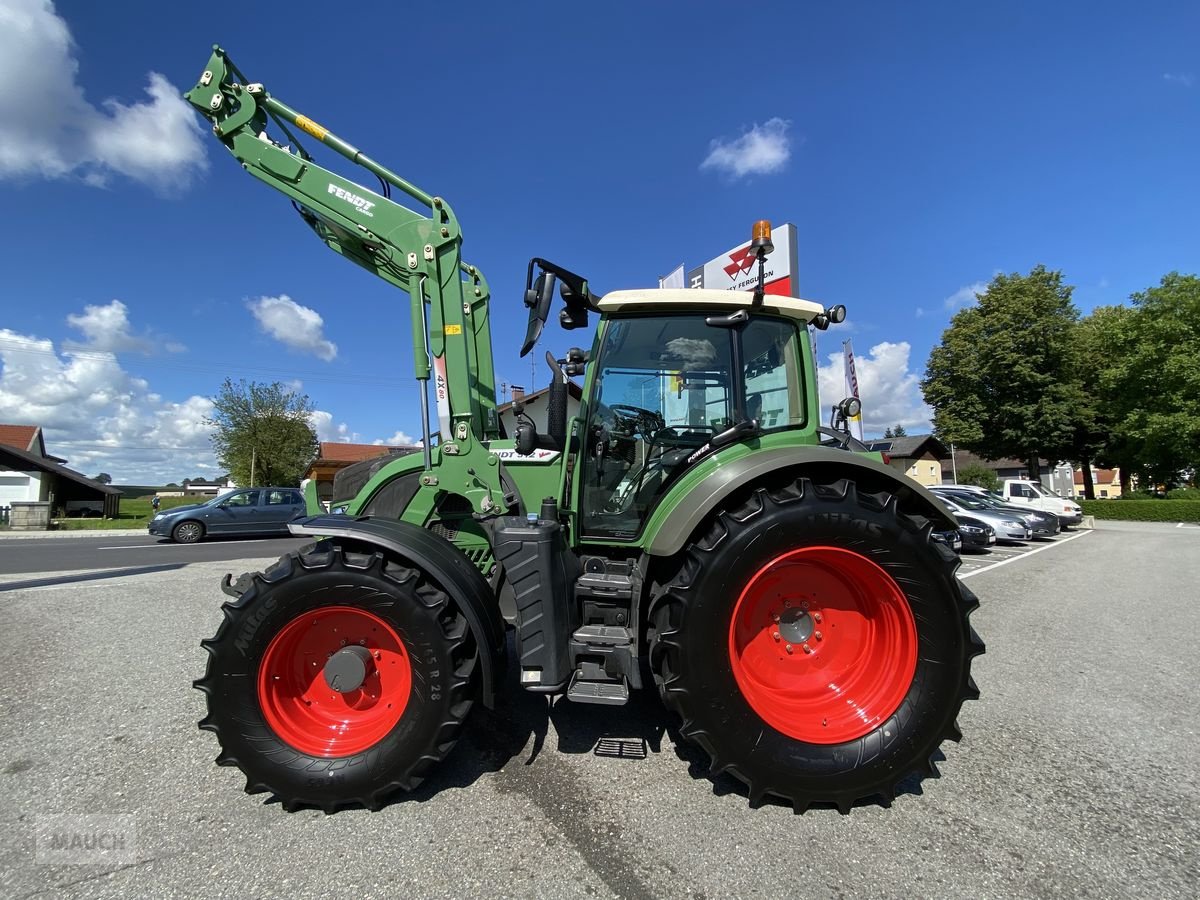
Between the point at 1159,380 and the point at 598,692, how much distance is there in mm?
33996

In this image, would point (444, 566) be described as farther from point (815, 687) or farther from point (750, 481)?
point (815, 687)

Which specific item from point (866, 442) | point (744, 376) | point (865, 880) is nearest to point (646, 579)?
point (744, 376)

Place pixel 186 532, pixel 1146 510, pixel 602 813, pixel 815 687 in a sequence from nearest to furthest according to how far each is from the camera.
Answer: pixel 602 813
pixel 815 687
pixel 186 532
pixel 1146 510

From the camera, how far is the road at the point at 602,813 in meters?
1.97

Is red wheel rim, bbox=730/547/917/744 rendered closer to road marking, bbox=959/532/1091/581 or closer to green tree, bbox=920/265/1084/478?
road marking, bbox=959/532/1091/581

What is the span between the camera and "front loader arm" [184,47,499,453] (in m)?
3.51

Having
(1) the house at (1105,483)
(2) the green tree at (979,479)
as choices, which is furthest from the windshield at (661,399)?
(1) the house at (1105,483)

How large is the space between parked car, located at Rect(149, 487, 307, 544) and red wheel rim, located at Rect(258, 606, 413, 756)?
1440cm

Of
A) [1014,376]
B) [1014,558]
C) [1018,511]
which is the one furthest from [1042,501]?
[1014,558]

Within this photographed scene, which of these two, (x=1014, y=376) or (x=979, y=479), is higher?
Answer: (x=1014, y=376)

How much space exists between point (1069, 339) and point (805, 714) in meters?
31.5

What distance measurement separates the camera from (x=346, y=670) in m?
2.46

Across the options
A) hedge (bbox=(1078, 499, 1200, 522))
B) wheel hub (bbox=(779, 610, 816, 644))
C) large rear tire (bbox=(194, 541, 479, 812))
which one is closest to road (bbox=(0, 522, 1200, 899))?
large rear tire (bbox=(194, 541, 479, 812))

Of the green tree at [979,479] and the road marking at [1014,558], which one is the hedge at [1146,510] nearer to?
the road marking at [1014,558]
